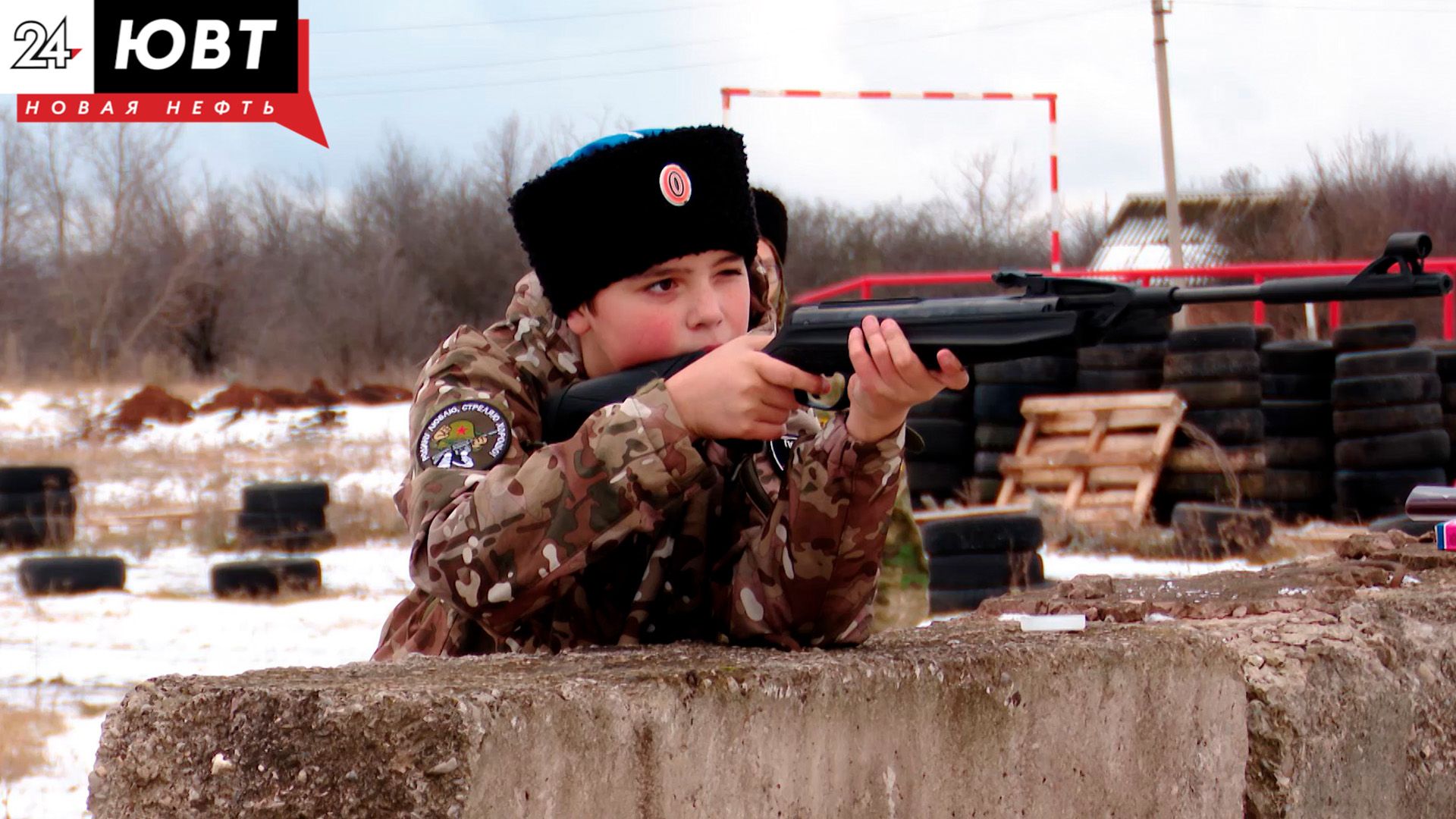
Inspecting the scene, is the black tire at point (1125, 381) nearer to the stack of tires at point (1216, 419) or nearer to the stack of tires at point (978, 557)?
the stack of tires at point (1216, 419)

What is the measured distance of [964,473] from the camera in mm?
10922

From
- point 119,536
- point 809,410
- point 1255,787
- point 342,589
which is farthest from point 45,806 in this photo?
point 119,536

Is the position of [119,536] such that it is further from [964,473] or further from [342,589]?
[964,473]

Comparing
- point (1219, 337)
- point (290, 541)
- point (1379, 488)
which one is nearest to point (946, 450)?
point (1219, 337)

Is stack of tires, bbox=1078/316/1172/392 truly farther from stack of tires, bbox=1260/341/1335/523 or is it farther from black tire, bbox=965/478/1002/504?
black tire, bbox=965/478/1002/504

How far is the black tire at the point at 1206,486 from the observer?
10.1 meters

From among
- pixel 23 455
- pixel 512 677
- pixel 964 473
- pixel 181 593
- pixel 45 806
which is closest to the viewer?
pixel 512 677

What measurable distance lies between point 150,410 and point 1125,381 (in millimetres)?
15260

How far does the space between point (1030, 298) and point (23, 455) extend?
18242mm

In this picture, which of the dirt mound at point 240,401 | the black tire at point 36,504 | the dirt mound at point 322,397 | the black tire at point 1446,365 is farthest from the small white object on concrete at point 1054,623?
the dirt mound at point 240,401

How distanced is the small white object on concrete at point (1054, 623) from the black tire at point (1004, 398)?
8.17 meters

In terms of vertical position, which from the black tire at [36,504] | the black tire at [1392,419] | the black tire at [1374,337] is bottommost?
the black tire at [36,504]

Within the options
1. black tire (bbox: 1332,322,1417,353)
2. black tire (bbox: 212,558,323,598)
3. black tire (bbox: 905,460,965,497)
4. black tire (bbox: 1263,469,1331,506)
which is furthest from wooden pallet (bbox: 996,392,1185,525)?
black tire (bbox: 212,558,323,598)

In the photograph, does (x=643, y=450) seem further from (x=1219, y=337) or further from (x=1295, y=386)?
(x=1295, y=386)
